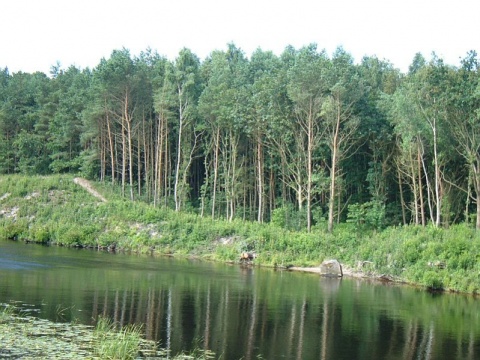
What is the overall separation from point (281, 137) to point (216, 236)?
1076cm

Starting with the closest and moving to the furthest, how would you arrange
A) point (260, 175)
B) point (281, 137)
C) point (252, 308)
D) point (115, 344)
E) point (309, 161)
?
point (115, 344), point (252, 308), point (309, 161), point (281, 137), point (260, 175)

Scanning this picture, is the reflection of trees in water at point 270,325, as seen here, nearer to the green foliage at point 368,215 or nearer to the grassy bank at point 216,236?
the grassy bank at point 216,236

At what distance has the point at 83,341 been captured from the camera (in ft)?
64.6

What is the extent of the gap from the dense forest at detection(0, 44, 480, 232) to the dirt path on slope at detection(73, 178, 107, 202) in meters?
1.47

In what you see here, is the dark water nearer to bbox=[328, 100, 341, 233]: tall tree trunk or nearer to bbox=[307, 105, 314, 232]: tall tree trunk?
bbox=[328, 100, 341, 233]: tall tree trunk

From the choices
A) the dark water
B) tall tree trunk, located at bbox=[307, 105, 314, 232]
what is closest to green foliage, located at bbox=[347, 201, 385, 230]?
tall tree trunk, located at bbox=[307, 105, 314, 232]

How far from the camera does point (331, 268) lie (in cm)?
4584

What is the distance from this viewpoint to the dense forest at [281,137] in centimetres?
5022

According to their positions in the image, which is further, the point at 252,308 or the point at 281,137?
the point at 281,137

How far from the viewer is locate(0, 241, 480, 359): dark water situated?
2269 cm

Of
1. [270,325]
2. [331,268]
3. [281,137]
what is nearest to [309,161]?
[281,137]

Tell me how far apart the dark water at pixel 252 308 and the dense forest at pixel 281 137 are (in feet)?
47.6

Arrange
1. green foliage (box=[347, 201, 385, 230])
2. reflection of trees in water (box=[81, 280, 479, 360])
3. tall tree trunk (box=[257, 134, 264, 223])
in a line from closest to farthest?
reflection of trees in water (box=[81, 280, 479, 360]) → green foliage (box=[347, 201, 385, 230]) → tall tree trunk (box=[257, 134, 264, 223])

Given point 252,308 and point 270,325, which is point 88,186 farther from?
point 270,325
